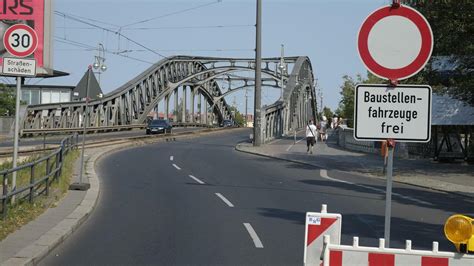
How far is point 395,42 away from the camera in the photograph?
5.31 m

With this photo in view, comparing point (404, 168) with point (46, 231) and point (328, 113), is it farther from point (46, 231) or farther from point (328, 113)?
point (328, 113)

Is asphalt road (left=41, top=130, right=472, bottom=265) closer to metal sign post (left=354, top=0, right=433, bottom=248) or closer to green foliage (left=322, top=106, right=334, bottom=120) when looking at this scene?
metal sign post (left=354, top=0, right=433, bottom=248)

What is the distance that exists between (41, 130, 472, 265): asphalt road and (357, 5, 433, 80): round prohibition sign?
11.9ft

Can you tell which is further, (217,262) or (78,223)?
(78,223)

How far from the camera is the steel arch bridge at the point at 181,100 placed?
51.4m

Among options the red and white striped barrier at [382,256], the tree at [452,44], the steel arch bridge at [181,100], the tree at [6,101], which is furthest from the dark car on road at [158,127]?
the red and white striped barrier at [382,256]

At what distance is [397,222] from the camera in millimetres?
11656

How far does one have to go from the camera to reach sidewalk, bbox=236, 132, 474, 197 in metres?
19.7

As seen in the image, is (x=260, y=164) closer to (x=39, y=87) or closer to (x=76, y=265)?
(x=76, y=265)

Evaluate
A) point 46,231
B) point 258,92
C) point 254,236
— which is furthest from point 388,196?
point 258,92

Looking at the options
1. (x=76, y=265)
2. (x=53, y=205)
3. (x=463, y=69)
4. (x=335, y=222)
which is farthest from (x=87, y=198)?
(x=463, y=69)

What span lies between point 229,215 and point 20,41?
5191 mm

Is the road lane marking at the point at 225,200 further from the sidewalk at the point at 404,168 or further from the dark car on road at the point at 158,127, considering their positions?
the dark car on road at the point at 158,127

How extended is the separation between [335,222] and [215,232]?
5.11 metres
